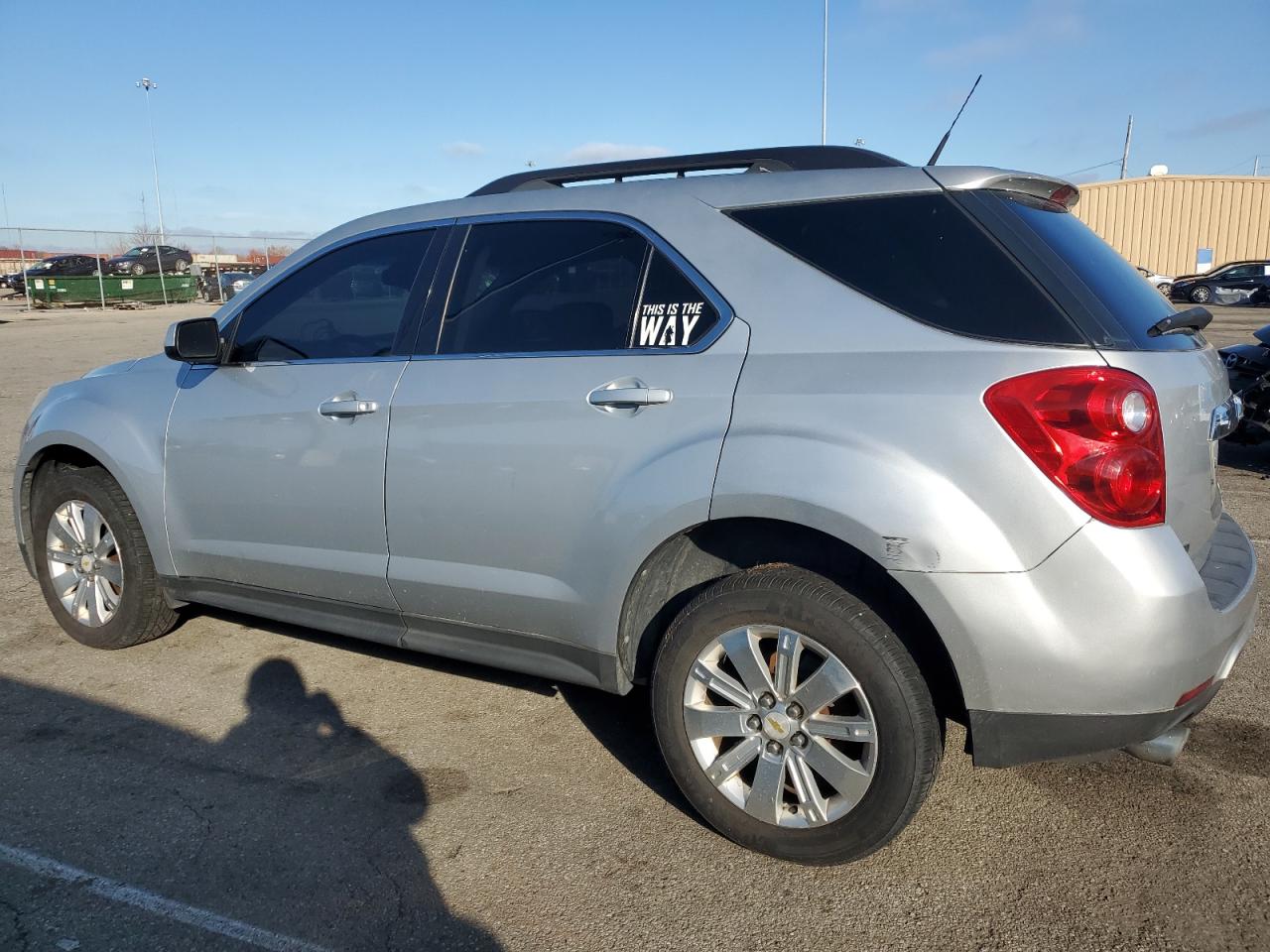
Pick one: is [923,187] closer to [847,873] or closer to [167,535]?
[847,873]

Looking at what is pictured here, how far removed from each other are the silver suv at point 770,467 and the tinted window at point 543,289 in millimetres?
12

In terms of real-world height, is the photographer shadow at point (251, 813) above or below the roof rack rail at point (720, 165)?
below

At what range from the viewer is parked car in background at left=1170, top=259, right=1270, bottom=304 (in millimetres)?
31172

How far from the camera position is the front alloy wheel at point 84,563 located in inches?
169

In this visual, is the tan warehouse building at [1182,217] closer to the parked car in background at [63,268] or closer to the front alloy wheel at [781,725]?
the parked car in background at [63,268]

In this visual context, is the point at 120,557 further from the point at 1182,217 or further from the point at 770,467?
the point at 1182,217

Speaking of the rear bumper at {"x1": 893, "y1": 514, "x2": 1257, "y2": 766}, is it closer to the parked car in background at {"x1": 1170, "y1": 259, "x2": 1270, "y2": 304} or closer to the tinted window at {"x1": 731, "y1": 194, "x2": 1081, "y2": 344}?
the tinted window at {"x1": 731, "y1": 194, "x2": 1081, "y2": 344}

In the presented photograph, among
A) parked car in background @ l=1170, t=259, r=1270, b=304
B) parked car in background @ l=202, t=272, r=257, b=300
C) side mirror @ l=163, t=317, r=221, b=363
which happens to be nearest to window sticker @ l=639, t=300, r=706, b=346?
side mirror @ l=163, t=317, r=221, b=363

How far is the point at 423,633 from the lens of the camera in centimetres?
346

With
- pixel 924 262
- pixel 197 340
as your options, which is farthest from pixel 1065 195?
pixel 197 340

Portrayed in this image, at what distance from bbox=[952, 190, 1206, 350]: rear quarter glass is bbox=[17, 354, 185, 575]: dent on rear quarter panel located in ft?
10.5

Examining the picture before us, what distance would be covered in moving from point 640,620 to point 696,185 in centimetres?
138

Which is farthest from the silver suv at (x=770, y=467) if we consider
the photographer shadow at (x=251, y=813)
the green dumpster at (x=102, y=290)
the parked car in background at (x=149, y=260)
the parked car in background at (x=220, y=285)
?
the parked car in background at (x=149, y=260)

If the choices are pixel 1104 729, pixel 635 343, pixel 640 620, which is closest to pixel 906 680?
pixel 1104 729
